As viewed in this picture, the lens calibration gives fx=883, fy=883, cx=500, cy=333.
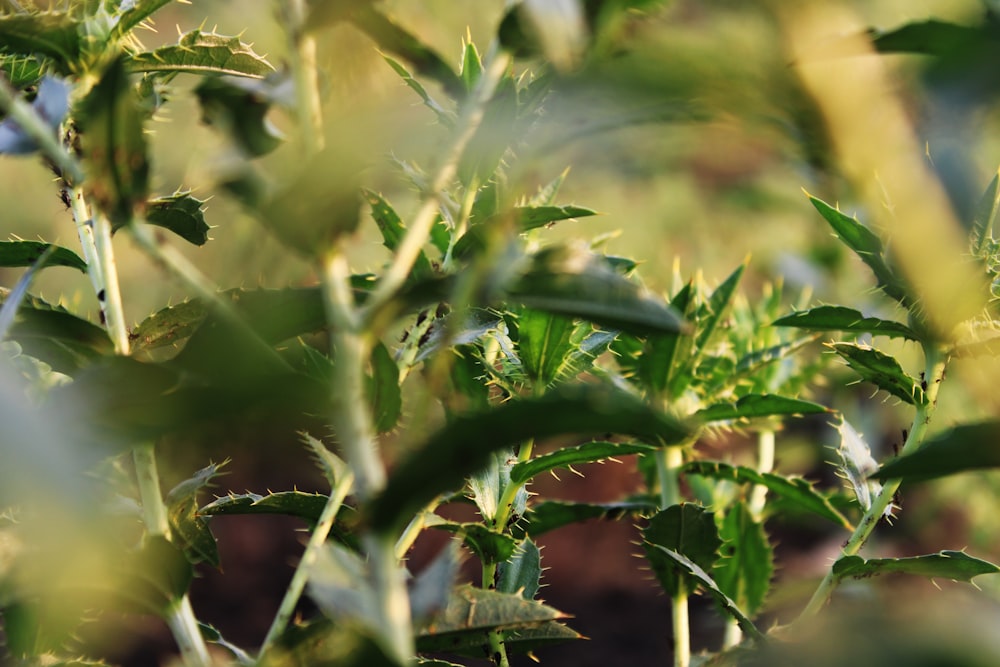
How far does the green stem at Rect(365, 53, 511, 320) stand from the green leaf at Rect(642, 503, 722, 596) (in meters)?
0.31

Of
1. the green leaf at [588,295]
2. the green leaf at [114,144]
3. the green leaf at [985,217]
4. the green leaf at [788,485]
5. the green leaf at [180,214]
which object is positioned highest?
the green leaf at [114,144]

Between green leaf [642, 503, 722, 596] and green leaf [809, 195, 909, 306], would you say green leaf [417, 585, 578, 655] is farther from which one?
green leaf [809, 195, 909, 306]

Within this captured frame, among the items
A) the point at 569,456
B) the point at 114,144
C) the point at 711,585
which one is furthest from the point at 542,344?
the point at 114,144

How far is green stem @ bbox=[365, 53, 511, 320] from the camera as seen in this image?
309mm

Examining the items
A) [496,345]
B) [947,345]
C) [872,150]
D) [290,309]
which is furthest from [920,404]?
[290,309]

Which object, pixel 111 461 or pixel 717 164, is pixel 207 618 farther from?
pixel 717 164

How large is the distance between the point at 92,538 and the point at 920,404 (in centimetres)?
47

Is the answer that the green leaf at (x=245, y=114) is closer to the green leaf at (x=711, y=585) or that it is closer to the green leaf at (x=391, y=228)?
the green leaf at (x=391, y=228)

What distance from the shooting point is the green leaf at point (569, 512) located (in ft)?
2.19

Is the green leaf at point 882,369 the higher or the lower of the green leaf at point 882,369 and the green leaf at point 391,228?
the lower

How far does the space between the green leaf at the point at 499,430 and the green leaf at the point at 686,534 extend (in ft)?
1.00

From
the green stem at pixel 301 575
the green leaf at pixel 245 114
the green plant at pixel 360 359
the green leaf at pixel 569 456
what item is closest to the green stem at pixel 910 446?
the green plant at pixel 360 359

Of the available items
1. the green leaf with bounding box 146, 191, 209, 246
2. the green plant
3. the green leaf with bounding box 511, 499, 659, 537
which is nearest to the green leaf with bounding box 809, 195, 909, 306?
the green plant

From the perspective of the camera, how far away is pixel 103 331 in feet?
1.36
